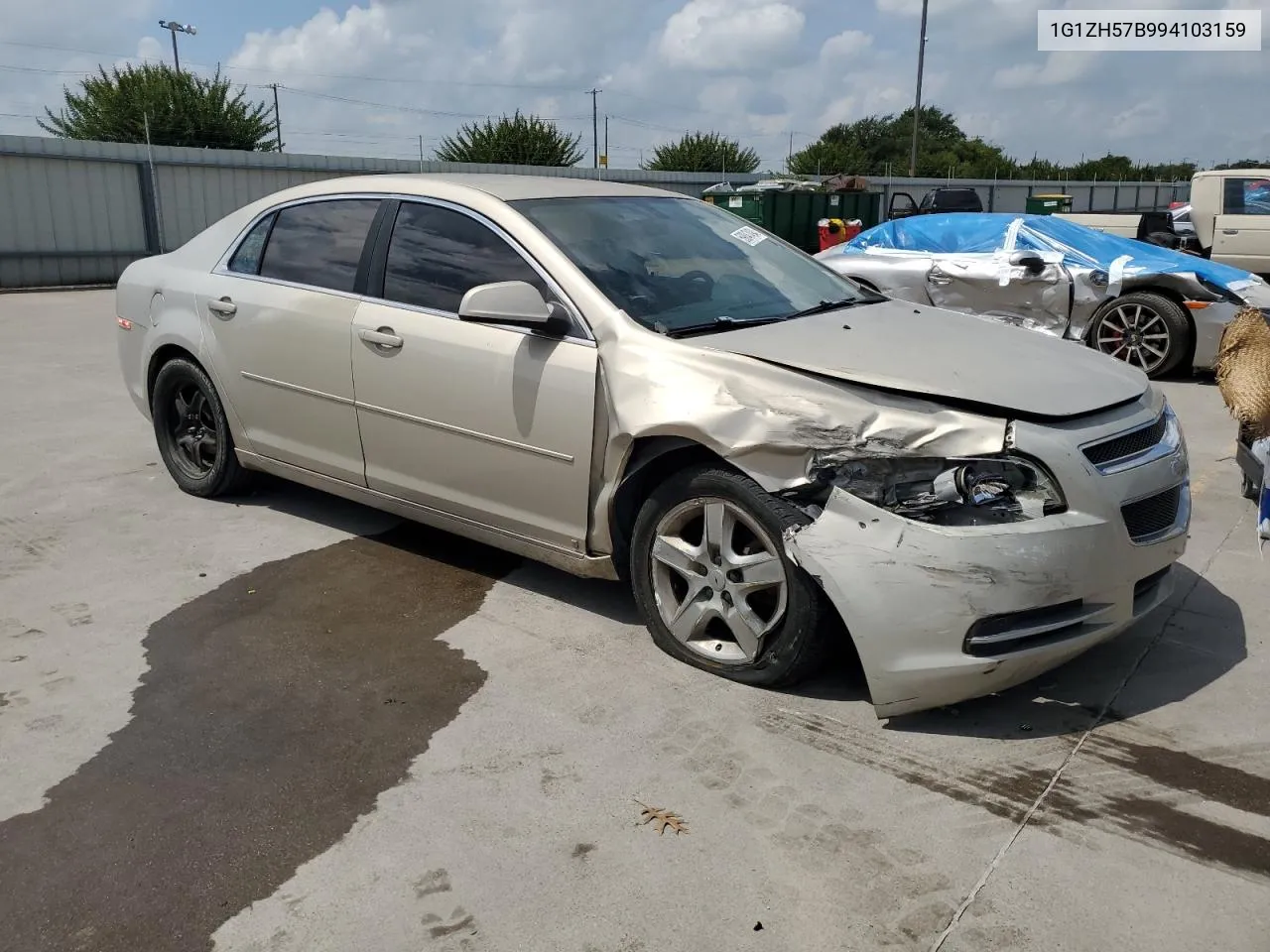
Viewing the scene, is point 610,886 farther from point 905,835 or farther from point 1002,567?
point 1002,567

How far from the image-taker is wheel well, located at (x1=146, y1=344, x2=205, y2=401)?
5444 mm

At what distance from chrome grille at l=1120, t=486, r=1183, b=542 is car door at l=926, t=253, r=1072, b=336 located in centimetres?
609

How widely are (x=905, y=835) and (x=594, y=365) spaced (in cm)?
183

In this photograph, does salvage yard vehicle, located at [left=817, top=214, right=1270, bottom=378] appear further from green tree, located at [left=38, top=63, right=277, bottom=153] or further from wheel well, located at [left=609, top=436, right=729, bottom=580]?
green tree, located at [left=38, top=63, right=277, bottom=153]

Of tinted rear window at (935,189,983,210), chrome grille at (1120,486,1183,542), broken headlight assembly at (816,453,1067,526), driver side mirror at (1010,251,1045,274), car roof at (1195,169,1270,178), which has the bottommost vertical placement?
chrome grille at (1120,486,1183,542)

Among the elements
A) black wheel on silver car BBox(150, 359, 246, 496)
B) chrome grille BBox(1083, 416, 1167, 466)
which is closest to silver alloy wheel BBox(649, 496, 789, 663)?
chrome grille BBox(1083, 416, 1167, 466)

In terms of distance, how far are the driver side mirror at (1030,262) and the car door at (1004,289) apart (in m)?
0.02

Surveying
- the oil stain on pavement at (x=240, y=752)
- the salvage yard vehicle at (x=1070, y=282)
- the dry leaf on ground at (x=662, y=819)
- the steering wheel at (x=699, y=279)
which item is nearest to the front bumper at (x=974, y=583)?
the dry leaf on ground at (x=662, y=819)

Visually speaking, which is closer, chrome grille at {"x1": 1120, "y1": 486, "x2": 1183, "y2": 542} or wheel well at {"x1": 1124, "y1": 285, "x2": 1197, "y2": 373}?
chrome grille at {"x1": 1120, "y1": 486, "x2": 1183, "y2": 542}

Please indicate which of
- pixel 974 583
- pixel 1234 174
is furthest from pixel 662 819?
pixel 1234 174

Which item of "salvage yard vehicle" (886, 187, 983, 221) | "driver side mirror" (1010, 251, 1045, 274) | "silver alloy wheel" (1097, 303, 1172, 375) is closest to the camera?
"silver alloy wheel" (1097, 303, 1172, 375)

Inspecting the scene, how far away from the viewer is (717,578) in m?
3.56

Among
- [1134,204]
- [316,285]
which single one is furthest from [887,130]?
[316,285]

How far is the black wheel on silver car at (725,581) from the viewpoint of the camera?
3367 millimetres
